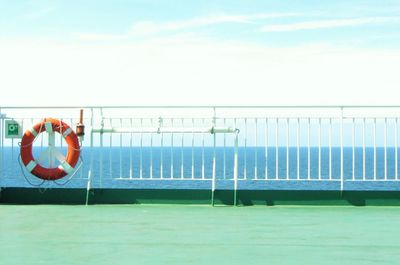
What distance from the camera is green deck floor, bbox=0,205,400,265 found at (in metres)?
4.20

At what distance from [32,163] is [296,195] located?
2.91 meters

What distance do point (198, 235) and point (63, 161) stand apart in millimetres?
2816

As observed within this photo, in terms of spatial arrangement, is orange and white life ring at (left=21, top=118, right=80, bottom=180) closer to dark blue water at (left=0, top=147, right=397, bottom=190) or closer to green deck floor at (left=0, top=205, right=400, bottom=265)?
dark blue water at (left=0, top=147, right=397, bottom=190)

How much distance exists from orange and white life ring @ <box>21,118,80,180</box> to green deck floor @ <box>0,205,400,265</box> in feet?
1.65

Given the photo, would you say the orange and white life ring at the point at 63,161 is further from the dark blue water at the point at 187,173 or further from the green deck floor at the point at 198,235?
the green deck floor at the point at 198,235

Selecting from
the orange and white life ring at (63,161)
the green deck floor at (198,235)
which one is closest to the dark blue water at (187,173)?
the orange and white life ring at (63,161)

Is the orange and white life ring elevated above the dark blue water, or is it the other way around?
the orange and white life ring

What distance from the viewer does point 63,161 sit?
7.40 meters

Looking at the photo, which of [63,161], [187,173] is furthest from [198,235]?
[187,173]

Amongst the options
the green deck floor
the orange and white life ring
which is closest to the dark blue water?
the orange and white life ring

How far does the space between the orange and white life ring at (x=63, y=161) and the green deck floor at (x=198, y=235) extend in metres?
0.50

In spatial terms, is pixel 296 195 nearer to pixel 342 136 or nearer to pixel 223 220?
pixel 342 136

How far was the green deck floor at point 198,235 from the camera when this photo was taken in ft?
13.8

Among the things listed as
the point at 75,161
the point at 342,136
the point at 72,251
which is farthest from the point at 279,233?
the point at 75,161
